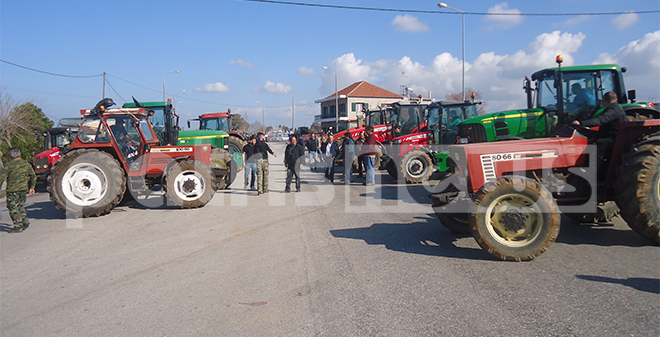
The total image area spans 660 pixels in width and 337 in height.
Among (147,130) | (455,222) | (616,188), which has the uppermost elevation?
(147,130)

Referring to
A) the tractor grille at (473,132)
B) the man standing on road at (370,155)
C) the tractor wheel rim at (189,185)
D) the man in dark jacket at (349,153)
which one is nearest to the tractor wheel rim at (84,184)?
the tractor wheel rim at (189,185)

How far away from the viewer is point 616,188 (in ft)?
18.9

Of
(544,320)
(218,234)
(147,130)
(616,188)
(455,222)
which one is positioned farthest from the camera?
(147,130)

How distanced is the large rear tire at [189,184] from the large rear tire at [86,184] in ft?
3.46

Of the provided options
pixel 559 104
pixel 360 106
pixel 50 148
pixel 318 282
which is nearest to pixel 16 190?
pixel 318 282

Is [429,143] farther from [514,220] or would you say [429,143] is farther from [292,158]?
[514,220]

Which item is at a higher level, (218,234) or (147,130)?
(147,130)

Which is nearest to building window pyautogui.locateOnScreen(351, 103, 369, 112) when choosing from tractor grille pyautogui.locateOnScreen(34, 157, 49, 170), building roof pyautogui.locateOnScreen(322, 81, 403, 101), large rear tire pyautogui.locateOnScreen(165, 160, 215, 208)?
building roof pyautogui.locateOnScreen(322, 81, 403, 101)

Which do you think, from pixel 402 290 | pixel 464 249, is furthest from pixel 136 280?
pixel 464 249

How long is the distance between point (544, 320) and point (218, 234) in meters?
5.34

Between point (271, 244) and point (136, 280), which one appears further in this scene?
point (271, 244)

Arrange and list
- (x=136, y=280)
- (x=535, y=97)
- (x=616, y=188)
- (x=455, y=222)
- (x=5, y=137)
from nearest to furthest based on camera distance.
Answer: (x=136, y=280) → (x=616, y=188) → (x=455, y=222) → (x=535, y=97) → (x=5, y=137)

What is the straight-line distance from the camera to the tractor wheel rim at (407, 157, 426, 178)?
13445 mm

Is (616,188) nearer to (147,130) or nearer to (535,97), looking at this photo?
(535,97)
